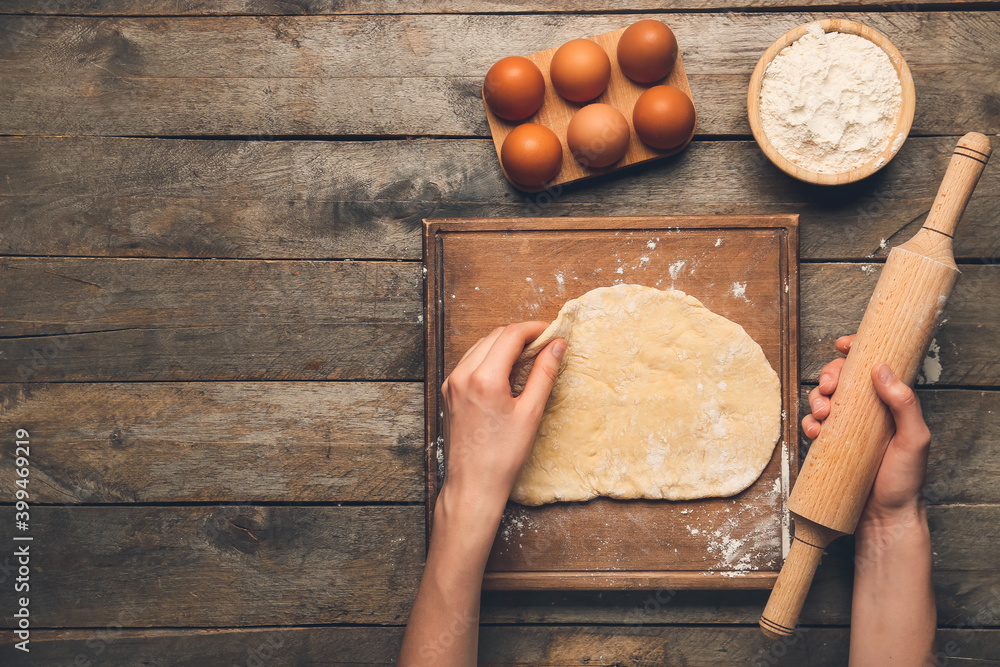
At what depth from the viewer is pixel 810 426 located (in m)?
1.24

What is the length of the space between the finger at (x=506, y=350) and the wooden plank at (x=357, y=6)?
0.79m

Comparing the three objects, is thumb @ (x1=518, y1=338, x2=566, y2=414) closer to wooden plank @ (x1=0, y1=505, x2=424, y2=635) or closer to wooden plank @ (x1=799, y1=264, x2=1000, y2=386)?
wooden plank @ (x1=0, y1=505, x2=424, y2=635)

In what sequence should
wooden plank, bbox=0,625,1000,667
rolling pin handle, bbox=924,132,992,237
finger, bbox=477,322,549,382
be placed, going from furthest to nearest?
wooden plank, bbox=0,625,1000,667 < finger, bbox=477,322,549,382 < rolling pin handle, bbox=924,132,992,237

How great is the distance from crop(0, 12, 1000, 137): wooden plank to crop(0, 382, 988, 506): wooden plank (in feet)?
2.09

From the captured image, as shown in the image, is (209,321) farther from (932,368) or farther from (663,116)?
(932,368)

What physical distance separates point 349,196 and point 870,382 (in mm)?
1188

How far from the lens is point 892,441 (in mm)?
1139

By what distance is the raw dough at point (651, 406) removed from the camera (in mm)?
1235

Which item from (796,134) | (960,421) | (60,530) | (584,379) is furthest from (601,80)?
(60,530)

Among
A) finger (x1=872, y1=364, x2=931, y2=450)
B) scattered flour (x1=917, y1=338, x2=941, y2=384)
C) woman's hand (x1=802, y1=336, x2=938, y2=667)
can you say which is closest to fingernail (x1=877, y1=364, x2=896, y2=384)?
finger (x1=872, y1=364, x2=931, y2=450)

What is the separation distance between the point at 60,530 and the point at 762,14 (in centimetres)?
210

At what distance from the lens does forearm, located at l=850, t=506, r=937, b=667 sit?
1.17 meters

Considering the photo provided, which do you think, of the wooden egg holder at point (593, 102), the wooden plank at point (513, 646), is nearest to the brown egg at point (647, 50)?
the wooden egg holder at point (593, 102)

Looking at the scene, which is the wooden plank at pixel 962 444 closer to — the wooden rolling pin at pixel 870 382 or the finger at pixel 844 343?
the finger at pixel 844 343
